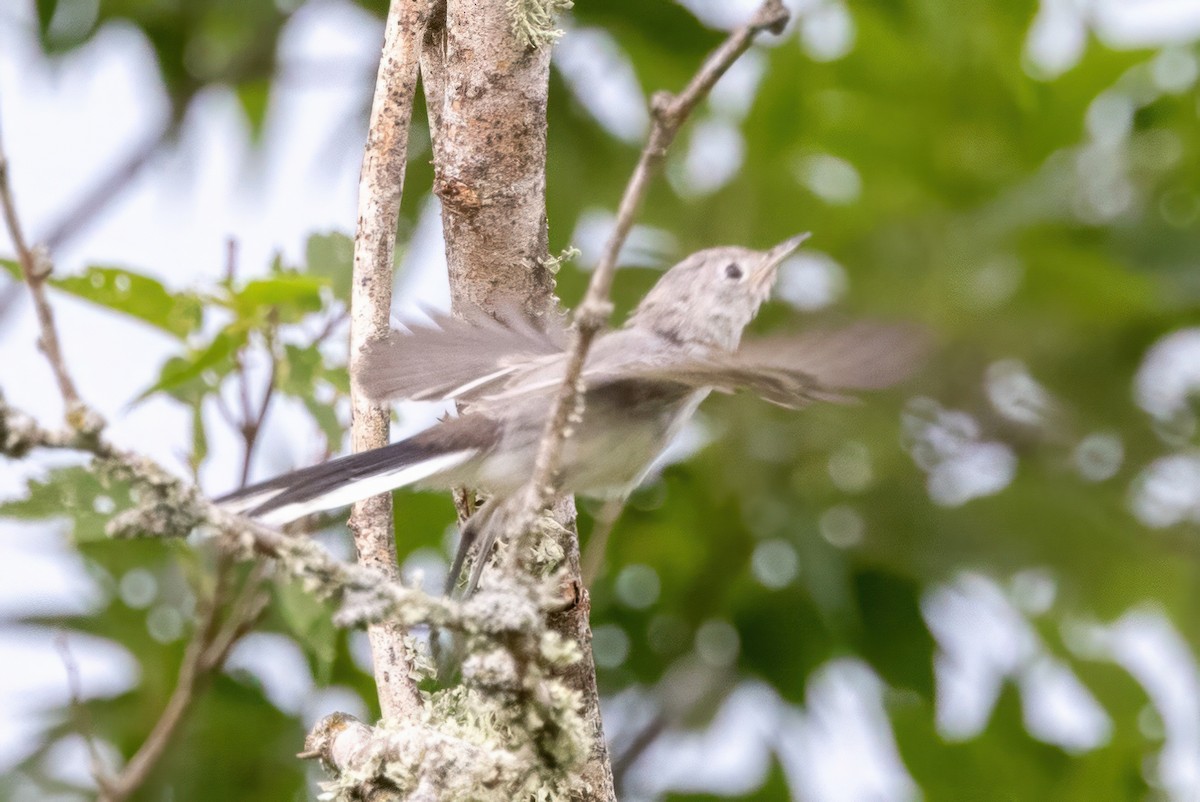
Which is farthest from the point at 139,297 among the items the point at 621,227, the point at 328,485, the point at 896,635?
the point at 896,635

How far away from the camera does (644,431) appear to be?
2.97 metres

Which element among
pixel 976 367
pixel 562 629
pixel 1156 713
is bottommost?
pixel 1156 713

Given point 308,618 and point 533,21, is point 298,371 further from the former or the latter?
point 533,21

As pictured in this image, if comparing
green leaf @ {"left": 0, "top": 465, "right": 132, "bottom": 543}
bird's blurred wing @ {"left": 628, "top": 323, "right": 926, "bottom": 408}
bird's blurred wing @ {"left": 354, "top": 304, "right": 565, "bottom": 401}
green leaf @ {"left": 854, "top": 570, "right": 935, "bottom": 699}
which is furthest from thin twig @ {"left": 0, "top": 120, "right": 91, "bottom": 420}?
green leaf @ {"left": 854, "top": 570, "right": 935, "bottom": 699}

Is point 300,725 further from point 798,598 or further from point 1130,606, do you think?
point 1130,606

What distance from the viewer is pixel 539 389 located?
9.10 feet

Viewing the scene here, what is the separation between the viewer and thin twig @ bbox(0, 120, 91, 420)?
1432mm

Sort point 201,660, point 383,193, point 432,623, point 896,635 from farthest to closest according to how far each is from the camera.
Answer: point 896,635, point 201,660, point 383,193, point 432,623

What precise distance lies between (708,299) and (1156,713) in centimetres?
238

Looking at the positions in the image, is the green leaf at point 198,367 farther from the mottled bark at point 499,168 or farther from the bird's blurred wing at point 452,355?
the mottled bark at point 499,168

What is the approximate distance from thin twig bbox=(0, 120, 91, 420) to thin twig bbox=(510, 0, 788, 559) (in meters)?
0.58

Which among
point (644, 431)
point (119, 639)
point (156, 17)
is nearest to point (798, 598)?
point (644, 431)

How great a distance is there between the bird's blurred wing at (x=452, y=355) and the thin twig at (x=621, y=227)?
81 centimetres

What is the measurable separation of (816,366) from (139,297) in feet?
5.28
